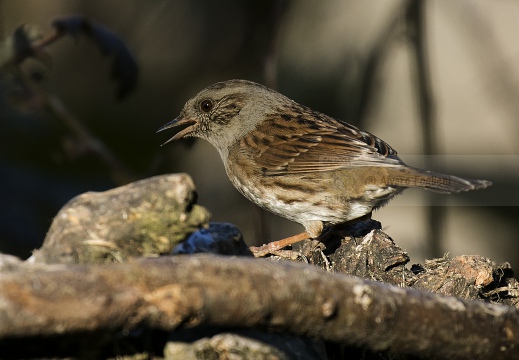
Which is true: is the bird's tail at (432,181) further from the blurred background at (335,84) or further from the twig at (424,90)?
the twig at (424,90)

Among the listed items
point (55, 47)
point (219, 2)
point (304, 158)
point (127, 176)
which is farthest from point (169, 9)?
point (304, 158)

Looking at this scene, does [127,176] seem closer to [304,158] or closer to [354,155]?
[304,158]

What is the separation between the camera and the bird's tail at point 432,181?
394cm

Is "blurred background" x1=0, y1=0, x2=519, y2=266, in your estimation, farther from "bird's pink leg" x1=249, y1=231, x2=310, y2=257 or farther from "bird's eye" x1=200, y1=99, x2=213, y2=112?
"bird's pink leg" x1=249, y1=231, x2=310, y2=257

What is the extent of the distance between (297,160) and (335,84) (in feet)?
8.62

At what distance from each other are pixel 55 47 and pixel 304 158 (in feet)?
11.8

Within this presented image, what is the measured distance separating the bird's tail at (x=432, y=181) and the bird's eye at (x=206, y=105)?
129 cm

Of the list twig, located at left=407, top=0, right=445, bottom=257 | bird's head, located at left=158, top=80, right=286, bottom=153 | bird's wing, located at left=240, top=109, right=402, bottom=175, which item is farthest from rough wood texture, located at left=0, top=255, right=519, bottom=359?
twig, located at left=407, top=0, right=445, bottom=257

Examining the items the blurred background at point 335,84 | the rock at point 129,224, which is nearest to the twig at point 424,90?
the blurred background at point 335,84

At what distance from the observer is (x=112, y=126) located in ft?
24.6

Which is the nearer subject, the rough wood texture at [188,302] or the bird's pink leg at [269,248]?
the rough wood texture at [188,302]

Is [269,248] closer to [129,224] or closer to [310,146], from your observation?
[310,146]

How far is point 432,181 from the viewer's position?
13.6 feet

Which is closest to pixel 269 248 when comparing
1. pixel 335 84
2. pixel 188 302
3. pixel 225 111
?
pixel 225 111
